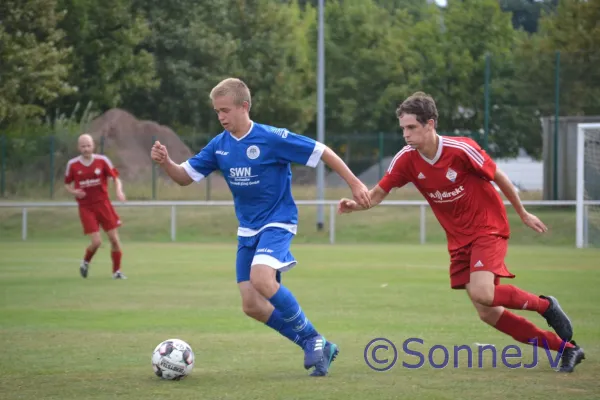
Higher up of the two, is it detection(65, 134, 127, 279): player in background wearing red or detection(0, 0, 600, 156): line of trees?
detection(0, 0, 600, 156): line of trees

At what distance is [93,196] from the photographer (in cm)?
1659

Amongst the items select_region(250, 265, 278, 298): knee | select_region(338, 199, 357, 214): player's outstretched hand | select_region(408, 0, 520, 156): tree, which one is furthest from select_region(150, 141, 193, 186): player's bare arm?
select_region(408, 0, 520, 156): tree

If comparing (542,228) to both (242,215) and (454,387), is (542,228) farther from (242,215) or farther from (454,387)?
(242,215)

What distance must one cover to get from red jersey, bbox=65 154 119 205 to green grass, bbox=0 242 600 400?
4.25 ft

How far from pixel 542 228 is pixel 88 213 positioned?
33.1 ft

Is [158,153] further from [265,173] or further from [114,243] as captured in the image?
Result: [114,243]

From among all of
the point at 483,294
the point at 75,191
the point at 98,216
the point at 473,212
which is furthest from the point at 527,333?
the point at 98,216

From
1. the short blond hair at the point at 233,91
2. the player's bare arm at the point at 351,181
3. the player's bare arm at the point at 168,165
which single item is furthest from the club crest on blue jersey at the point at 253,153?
the player's bare arm at the point at 168,165

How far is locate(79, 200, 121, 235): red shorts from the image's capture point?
16531 mm

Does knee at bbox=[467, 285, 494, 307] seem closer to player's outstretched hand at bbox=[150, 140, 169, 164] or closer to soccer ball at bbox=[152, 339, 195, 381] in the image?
soccer ball at bbox=[152, 339, 195, 381]

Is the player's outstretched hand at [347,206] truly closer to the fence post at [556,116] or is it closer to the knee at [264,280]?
the knee at [264,280]

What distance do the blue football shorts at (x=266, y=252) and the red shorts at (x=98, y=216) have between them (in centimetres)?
886

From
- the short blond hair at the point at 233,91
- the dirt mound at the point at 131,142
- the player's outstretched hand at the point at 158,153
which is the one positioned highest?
the dirt mound at the point at 131,142

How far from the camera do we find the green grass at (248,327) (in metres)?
7.18
